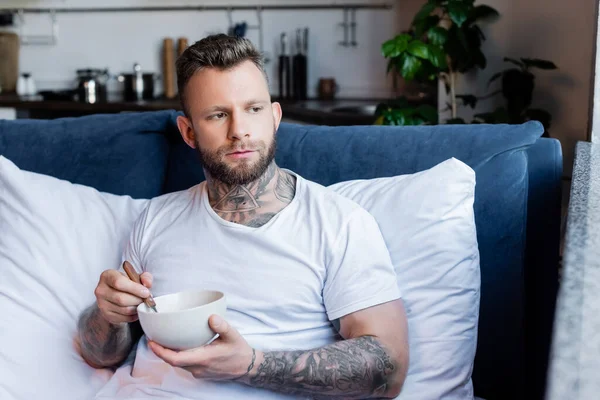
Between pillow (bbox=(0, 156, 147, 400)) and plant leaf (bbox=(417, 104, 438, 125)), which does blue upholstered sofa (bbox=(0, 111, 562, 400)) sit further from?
plant leaf (bbox=(417, 104, 438, 125))

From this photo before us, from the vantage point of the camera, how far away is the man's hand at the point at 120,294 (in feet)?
3.98

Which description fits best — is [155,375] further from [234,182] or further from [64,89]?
[64,89]

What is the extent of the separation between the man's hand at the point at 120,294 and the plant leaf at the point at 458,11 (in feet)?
5.83

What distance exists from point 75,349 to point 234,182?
1.62 feet

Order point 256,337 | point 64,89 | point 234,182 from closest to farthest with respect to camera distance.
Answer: point 256,337 → point 234,182 → point 64,89

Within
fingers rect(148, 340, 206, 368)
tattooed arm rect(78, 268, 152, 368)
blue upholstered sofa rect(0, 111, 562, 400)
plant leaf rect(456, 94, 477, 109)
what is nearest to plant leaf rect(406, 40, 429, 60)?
plant leaf rect(456, 94, 477, 109)

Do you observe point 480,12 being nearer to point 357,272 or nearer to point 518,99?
point 518,99

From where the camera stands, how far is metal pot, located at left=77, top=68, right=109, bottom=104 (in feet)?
13.8

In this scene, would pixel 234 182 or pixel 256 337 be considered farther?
pixel 234 182

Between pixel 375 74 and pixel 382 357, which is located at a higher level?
pixel 375 74

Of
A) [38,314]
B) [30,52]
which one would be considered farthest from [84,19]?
[38,314]

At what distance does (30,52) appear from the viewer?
185 inches

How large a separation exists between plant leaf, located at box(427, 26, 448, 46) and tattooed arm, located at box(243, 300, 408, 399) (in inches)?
65.0

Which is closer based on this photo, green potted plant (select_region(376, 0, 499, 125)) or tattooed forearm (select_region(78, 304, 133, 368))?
tattooed forearm (select_region(78, 304, 133, 368))
